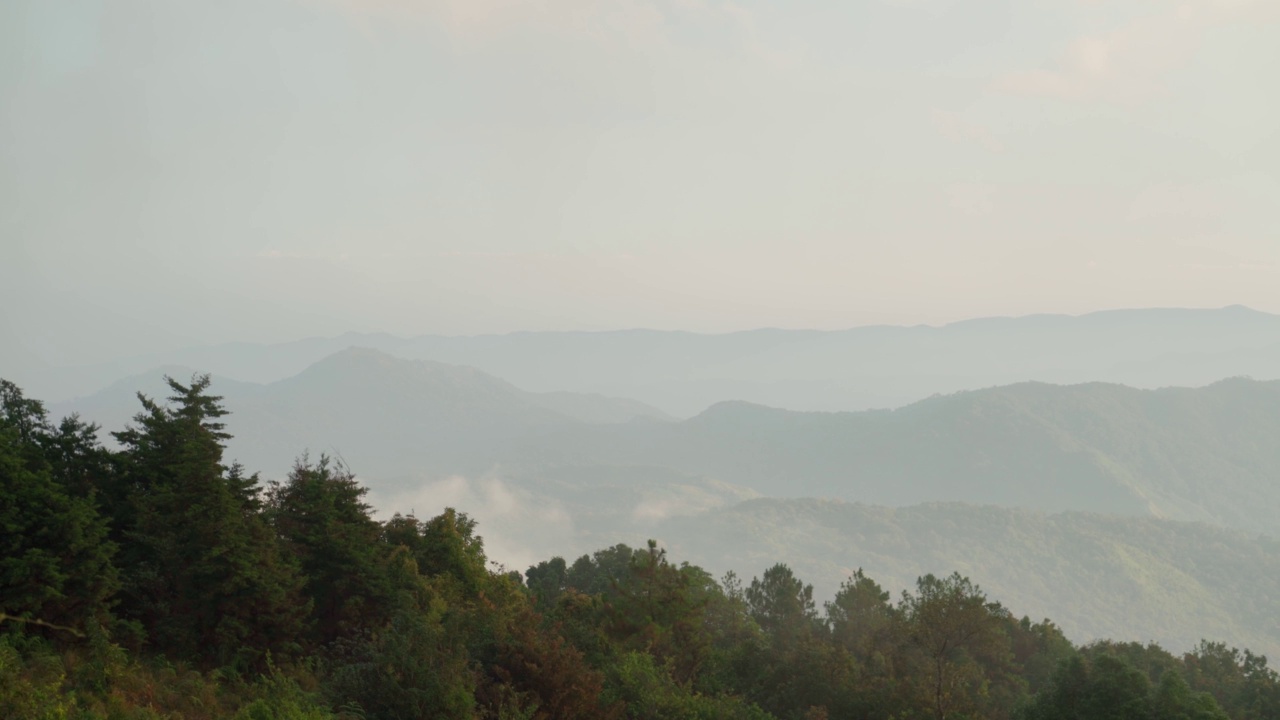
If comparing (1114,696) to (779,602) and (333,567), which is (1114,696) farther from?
(779,602)

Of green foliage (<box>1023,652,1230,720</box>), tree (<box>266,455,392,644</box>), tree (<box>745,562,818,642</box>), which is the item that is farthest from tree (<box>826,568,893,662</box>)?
tree (<box>266,455,392,644</box>)

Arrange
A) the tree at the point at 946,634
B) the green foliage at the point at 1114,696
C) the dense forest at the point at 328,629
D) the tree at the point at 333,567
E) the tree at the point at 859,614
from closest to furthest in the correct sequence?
the dense forest at the point at 328,629, the green foliage at the point at 1114,696, the tree at the point at 333,567, the tree at the point at 946,634, the tree at the point at 859,614

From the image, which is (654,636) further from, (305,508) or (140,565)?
(140,565)

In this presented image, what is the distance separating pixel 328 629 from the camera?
75.9 ft

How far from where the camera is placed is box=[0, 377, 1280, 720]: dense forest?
1552 cm

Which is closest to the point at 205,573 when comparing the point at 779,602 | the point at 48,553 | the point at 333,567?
the point at 48,553

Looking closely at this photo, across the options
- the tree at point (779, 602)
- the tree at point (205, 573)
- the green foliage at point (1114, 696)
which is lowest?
the tree at point (779, 602)

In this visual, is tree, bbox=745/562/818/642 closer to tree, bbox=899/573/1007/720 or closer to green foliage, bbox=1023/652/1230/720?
tree, bbox=899/573/1007/720

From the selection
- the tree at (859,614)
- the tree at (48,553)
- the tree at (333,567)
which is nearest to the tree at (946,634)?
the tree at (859,614)

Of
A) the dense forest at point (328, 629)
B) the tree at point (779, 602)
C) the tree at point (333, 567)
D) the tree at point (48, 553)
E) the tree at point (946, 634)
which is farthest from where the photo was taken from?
the tree at point (779, 602)

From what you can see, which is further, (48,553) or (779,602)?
(779,602)

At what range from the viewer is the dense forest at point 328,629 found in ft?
50.9

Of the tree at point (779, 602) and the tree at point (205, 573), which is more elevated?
the tree at point (205, 573)

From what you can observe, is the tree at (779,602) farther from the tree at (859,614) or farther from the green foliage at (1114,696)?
the green foliage at (1114,696)
